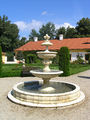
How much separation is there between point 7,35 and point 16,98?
44215mm

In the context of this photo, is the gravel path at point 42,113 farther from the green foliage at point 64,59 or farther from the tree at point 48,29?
the tree at point 48,29

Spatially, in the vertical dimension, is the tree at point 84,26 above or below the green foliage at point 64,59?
above

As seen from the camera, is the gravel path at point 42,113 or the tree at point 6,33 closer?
the gravel path at point 42,113

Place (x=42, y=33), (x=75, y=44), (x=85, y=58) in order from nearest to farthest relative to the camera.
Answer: (x=85, y=58) → (x=75, y=44) → (x=42, y=33)

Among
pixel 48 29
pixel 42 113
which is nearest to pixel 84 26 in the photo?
pixel 48 29

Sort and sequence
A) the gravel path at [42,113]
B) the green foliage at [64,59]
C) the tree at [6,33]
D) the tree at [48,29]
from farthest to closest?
the tree at [48,29], the tree at [6,33], the green foliage at [64,59], the gravel path at [42,113]

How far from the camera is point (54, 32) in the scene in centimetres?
6588

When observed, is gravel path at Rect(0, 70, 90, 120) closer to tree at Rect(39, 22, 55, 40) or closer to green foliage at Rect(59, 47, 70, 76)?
green foliage at Rect(59, 47, 70, 76)

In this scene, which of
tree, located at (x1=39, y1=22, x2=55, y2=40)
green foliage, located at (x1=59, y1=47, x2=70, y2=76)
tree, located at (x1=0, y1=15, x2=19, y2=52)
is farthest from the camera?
tree, located at (x1=39, y1=22, x2=55, y2=40)

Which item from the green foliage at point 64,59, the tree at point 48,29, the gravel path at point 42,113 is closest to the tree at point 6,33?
the tree at point 48,29

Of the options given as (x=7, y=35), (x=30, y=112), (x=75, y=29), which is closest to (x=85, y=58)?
(x=75, y=29)

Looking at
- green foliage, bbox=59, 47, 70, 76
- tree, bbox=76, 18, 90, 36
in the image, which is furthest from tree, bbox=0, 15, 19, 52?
green foliage, bbox=59, 47, 70, 76

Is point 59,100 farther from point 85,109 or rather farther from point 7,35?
point 7,35

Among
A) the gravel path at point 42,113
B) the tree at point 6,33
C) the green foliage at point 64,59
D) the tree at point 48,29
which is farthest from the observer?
the tree at point 48,29
